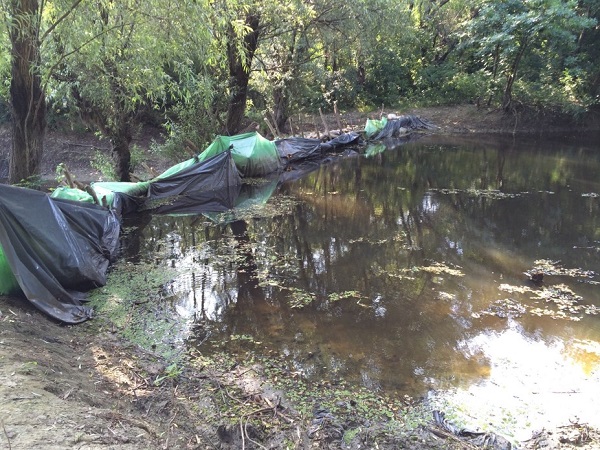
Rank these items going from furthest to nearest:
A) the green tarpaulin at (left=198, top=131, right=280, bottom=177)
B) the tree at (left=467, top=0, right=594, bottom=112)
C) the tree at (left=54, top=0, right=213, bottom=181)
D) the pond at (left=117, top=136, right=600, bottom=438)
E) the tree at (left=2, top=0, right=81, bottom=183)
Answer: the tree at (left=467, top=0, right=594, bottom=112) → the green tarpaulin at (left=198, top=131, right=280, bottom=177) → the tree at (left=54, top=0, right=213, bottom=181) → the tree at (left=2, top=0, right=81, bottom=183) → the pond at (left=117, top=136, right=600, bottom=438)

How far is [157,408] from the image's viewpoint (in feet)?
9.06

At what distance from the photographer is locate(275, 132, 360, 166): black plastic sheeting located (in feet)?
39.1

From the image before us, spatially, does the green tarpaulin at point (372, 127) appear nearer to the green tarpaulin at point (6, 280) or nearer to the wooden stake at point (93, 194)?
the wooden stake at point (93, 194)

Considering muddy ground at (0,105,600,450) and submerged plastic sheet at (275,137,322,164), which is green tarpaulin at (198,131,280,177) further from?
muddy ground at (0,105,600,450)

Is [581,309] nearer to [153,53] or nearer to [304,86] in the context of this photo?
[153,53]

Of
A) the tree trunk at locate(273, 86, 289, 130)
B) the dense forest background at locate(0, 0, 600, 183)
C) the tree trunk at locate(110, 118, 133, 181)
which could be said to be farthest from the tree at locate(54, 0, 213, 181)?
the tree trunk at locate(273, 86, 289, 130)

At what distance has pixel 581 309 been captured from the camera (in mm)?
4219

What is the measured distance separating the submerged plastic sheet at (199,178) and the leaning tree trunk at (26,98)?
8.93 feet

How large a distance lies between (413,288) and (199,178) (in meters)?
5.26

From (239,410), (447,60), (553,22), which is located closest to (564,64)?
→ (553,22)

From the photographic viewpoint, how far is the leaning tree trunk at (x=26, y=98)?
4.32 metres

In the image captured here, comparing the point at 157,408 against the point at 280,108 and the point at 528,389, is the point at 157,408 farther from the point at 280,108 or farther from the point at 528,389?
the point at 280,108

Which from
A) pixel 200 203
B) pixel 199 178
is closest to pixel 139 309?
pixel 200 203

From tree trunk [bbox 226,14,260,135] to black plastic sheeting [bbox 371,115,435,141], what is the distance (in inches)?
266
